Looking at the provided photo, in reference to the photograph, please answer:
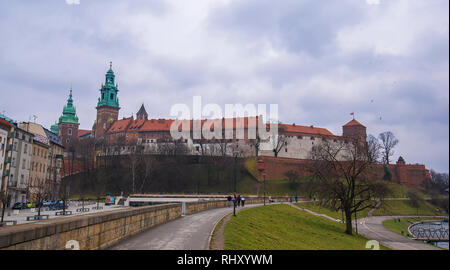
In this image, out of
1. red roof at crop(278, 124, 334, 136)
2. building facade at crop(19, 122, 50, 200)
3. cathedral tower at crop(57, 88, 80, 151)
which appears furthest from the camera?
cathedral tower at crop(57, 88, 80, 151)

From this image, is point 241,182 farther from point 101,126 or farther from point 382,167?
point 101,126

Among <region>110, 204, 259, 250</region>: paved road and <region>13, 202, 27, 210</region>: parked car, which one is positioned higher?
<region>110, 204, 259, 250</region>: paved road

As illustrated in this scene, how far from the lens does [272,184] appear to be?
7662cm

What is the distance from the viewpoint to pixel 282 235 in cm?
2328

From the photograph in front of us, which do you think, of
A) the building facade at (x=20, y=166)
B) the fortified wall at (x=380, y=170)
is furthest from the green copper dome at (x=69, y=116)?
the fortified wall at (x=380, y=170)

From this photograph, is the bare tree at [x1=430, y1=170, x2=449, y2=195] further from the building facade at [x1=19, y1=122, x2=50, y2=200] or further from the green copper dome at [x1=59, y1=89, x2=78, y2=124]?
the green copper dome at [x1=59, y1=89, x2=78, y2=124]

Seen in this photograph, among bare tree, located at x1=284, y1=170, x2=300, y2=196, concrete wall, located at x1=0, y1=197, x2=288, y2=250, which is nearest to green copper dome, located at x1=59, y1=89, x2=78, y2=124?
bare tree, located at x1=284, y1=170, x2=300, y2=196

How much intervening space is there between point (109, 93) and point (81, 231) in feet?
380

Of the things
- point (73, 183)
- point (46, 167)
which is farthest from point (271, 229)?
point (73, 183)

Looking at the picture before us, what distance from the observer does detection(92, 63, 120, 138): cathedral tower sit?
116000 millimetres

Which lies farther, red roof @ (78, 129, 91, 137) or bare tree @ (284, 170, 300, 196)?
red roof @ (78, 129, 91, 137)

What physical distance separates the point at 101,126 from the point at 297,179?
74319mm

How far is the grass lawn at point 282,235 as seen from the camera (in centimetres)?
1612
